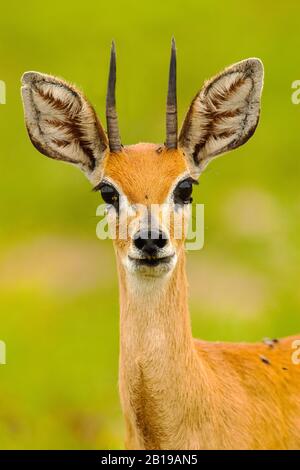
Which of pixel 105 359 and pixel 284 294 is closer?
pixel 105 359

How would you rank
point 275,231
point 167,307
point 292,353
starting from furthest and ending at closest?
point 275,231 → point 292,353 → point 167,307

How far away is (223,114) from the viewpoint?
1085cm

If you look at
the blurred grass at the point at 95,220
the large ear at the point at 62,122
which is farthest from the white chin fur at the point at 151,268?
the blurred grass at the point at 95,220

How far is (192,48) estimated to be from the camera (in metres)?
32.9

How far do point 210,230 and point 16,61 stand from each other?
9395 mm

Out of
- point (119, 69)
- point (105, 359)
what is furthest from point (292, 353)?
point (119, 69)

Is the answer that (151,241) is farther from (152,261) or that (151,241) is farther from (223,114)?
(223,114)

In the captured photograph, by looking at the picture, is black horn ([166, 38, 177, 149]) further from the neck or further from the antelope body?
the neck

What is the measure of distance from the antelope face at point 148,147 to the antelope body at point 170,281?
0.03 feet

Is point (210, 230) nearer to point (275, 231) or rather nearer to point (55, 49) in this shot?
point (275, 231)

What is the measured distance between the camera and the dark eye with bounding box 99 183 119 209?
10133 mm

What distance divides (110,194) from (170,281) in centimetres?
83

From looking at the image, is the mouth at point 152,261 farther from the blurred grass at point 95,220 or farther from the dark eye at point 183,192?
the blurred grass at point 95,220

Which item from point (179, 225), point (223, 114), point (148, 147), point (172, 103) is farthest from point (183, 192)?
point (223, 114)
